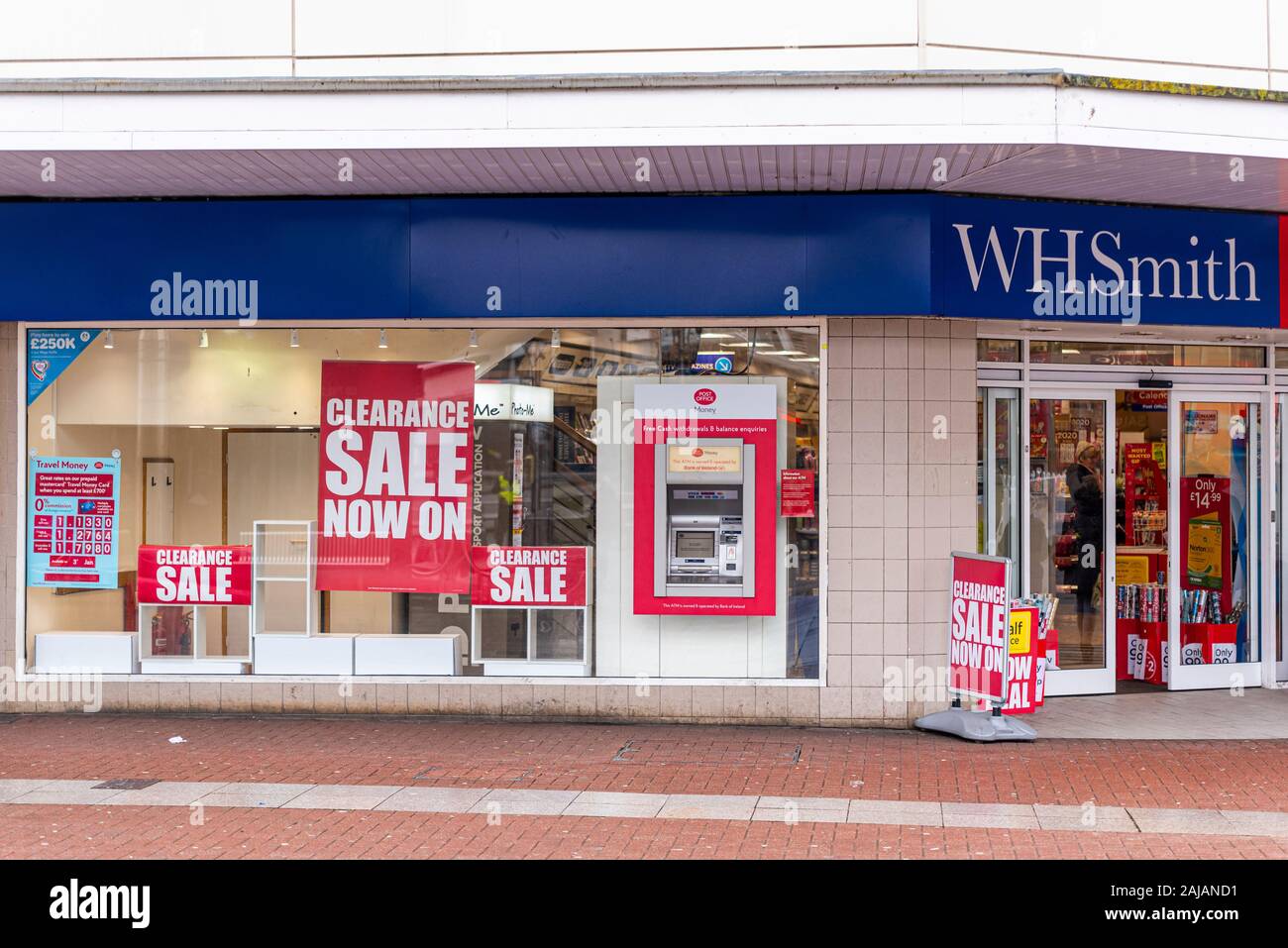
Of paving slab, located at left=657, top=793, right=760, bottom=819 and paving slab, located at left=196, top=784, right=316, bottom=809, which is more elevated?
paving slab, located at left=196, top=784, right=316, bottom=809

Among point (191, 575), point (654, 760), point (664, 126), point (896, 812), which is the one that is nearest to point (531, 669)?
point (654, 760)

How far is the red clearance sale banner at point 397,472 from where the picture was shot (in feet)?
31.3

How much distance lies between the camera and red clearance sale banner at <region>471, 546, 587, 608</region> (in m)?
9.47

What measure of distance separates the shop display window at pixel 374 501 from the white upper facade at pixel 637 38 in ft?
6.20

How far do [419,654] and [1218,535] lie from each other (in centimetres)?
648

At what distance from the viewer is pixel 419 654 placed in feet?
31.3

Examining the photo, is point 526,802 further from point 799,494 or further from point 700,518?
point 799,494

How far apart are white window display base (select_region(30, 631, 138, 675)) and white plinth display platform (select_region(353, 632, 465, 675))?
72.8 inches

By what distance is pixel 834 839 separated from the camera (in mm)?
6301

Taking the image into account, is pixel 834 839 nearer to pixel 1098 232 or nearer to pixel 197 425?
pixel 1098 232

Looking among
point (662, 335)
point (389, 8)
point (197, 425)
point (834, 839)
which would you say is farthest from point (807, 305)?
point (197, 425)

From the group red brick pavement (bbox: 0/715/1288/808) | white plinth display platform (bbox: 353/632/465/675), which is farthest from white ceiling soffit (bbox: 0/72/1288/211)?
red brick pavement (bbox: 0/715/1288/808)

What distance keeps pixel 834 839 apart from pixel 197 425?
582 cm

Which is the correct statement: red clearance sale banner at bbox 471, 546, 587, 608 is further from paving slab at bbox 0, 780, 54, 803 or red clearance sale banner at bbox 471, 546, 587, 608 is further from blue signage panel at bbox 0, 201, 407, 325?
paving slab at bbox 0, 780, 54, 803
